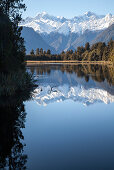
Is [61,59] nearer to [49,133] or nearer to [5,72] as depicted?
[5,72]

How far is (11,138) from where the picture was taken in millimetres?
12375

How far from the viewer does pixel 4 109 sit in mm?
19188

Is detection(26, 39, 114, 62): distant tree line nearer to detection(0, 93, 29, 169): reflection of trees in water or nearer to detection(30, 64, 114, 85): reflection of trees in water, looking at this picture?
detection(30, 64, 114, 85): reflection of trees in water

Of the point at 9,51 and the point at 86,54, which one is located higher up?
the point at 86,54

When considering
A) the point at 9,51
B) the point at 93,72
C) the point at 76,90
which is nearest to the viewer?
the point at 9,51

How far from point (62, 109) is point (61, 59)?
17986 cm

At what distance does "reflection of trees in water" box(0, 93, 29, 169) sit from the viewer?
31.8 ft

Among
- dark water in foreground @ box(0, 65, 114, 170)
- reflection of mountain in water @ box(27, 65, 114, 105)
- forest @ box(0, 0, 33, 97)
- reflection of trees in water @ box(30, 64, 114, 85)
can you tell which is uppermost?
forest @ box(0, 0, 33, 97)

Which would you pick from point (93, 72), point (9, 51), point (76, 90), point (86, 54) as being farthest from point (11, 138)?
point (86, 54)

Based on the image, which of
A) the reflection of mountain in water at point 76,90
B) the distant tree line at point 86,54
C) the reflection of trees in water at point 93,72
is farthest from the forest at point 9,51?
the distant tree line at point 86,54

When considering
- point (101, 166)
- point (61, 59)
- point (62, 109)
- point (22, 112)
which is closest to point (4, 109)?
point (22, 112)

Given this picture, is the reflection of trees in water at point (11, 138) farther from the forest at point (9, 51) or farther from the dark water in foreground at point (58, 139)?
the forest at point (9, 51)

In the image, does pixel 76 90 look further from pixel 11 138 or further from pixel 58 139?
pixel 11 138

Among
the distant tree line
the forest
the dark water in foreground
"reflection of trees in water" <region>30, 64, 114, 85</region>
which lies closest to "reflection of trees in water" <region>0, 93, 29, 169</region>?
the dark water in foreground
